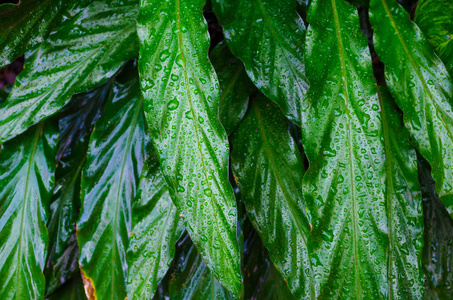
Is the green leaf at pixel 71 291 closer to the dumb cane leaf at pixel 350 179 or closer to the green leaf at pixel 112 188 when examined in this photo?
the green leaf at pixel 112 188

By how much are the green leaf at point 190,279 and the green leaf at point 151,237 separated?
4.4 inches

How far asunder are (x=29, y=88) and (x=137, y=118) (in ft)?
0.74

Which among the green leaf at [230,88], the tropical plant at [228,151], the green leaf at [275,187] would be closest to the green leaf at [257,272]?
the tropical plant at [228,151]

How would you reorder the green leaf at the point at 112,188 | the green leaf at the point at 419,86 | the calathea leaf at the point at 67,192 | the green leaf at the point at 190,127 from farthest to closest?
1. the calathea leaf at the point at 67,192
2. the green leaf at the point at 112,188
3. the green leaf at the point at 419,86
4. the green leaf at the point at 190,127

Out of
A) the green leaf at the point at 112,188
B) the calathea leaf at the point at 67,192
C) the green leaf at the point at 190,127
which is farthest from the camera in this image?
the calathea leaf at the point at 67,192

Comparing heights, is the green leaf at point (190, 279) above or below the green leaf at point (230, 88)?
below

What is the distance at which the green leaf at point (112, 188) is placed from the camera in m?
0.74

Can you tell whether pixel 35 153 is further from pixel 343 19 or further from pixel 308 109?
pixel 343 19

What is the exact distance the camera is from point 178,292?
763 mm

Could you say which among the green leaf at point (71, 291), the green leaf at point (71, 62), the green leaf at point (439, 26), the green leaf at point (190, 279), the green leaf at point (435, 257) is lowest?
the green leaf at point (71, 291)

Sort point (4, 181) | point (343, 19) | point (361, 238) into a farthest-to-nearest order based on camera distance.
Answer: point (4, 181), point (343, 19), point (361, 238)

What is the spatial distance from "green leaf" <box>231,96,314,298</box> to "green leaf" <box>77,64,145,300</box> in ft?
0.80

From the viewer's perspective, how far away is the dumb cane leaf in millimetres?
554

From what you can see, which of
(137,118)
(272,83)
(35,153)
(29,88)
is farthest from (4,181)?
(272,83)
